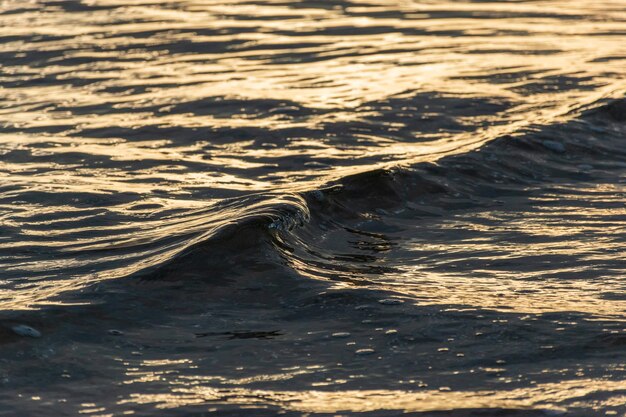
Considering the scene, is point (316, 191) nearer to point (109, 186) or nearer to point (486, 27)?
point (109, 186)

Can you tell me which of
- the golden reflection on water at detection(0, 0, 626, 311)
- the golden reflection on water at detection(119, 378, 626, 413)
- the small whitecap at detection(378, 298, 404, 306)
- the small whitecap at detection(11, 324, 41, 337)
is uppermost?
the golden reflection on water at detection(0, 0, 626, 311)

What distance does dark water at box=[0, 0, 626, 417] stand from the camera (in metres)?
4.89

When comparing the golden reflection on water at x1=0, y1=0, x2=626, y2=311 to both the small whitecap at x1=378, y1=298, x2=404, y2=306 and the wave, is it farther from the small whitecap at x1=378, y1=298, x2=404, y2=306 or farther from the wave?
the small whitecap at x1=378, y1=298, x2=404, y2=306

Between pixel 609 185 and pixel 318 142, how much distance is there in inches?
95.6

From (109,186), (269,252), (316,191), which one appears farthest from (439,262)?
(109,186)

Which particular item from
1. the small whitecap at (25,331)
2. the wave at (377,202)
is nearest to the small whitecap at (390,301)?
the wave at (377,202)

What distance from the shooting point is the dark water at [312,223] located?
16.0 ft

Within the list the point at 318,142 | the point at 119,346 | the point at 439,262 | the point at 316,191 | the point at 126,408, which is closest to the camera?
the point at 126,408

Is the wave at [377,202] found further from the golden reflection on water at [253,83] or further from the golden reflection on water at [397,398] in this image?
the golden reflection on water at [397,398]

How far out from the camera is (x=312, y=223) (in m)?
7.06

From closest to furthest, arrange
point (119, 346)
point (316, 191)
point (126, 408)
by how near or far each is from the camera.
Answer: point (126, 408), point (119, 346), point (316, 191)

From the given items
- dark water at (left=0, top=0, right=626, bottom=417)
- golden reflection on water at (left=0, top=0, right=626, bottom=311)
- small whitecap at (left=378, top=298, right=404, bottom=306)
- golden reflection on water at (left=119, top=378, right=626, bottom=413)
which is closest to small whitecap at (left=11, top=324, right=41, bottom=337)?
dark water at (left=0, top=0, right=626, bottom=417)

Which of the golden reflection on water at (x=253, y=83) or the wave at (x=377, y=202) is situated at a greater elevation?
the golden reflection on water at (x=253, y=83)

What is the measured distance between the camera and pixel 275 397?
4723 mm
